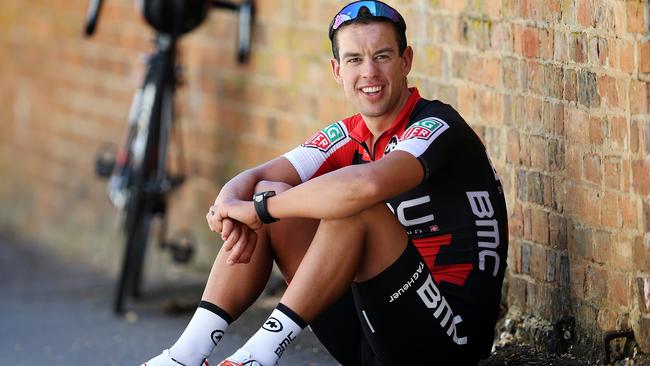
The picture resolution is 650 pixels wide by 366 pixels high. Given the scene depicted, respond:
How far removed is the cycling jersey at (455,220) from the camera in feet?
12.9

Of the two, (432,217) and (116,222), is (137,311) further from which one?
(432,217)

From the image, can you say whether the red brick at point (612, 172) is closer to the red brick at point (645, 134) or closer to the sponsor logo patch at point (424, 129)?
the red brick at point (645, 134)

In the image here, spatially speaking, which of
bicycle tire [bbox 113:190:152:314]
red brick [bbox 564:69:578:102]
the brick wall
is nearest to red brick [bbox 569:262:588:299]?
the brick wall

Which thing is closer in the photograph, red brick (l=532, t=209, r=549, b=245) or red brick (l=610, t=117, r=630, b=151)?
red brick (l=610, t=117, r=630, b=151)

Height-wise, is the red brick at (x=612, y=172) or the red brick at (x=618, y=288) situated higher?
the red brick at (x=612, y=172)

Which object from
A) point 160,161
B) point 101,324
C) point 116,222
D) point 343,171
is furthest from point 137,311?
point 343,171

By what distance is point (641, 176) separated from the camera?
4.12m

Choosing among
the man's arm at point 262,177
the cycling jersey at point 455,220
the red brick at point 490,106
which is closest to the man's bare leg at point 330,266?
the cycling jersey at point 455,220

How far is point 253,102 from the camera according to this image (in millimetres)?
7039

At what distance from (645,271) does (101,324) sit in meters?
3.09

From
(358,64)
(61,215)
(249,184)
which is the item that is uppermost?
(358,64)

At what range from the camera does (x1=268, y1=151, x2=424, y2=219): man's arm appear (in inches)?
147

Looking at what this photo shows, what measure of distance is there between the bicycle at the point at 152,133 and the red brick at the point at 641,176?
3.16 m

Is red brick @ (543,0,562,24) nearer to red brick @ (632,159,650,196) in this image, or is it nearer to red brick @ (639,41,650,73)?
red brick @ (639,41,650,73)
